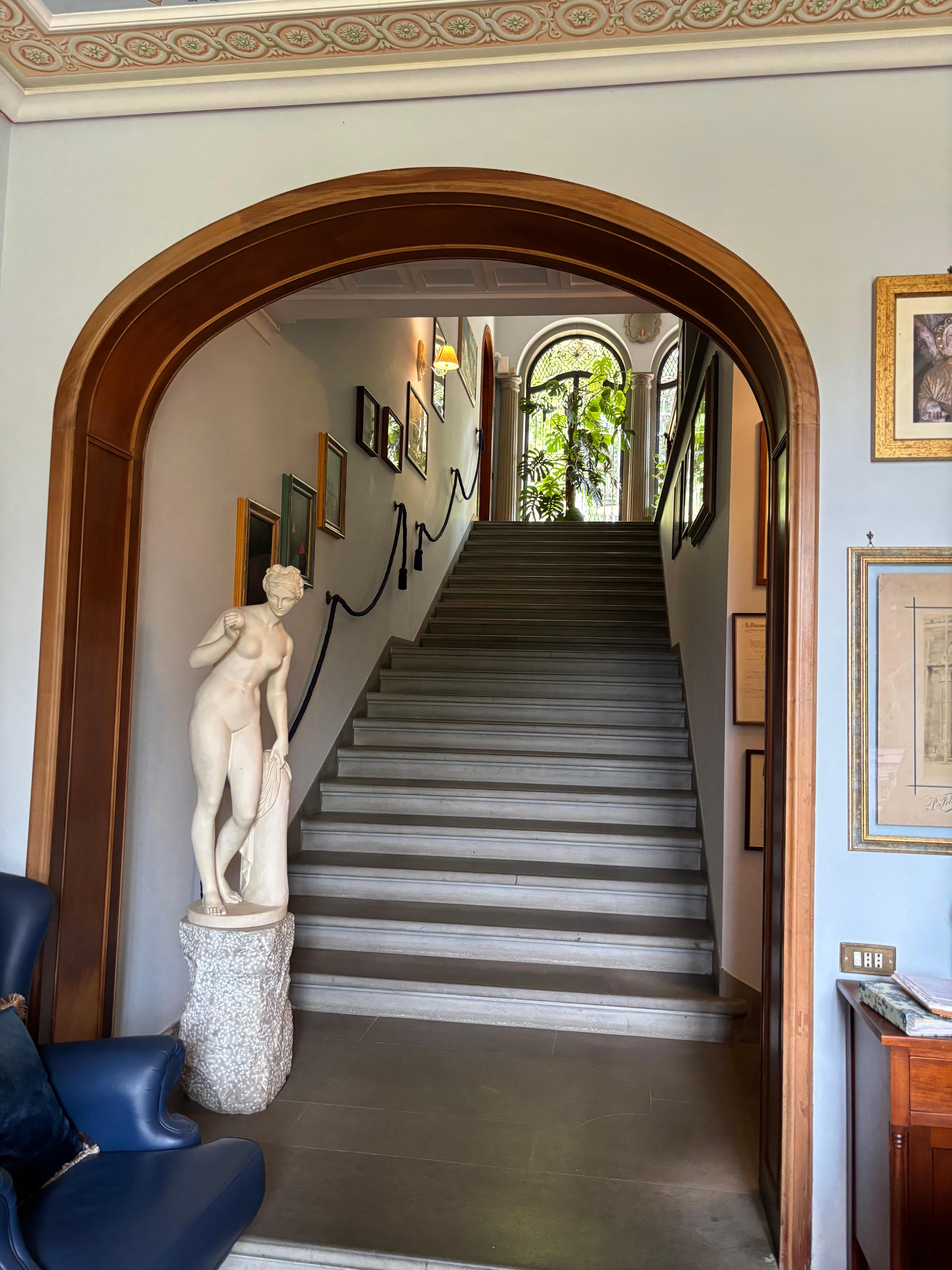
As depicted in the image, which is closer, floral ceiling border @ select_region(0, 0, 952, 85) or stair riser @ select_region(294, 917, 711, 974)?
floral ceiling border @ select_region(0, 0, 952, 85)

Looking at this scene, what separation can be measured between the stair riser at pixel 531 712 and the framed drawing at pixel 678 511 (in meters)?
1.31

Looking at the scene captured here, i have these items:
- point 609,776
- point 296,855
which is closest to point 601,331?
point 609,776

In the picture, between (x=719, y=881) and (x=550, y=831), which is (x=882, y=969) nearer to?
(x=719, y=881)

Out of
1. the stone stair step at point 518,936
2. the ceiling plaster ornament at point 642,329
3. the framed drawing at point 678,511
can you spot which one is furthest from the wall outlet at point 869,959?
the ceiling plaster ornament at point 642,329

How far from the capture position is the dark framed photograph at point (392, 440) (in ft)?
23.0

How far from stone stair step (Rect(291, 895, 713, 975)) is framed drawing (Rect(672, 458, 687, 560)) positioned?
9.78 feet

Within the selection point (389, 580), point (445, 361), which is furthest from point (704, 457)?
point (445, 361)

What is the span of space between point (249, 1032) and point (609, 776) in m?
2.90

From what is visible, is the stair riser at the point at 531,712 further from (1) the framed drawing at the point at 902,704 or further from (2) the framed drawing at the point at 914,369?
(2) the framed drawing at the point at 914,369

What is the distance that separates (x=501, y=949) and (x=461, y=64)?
144 inches

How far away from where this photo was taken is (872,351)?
2.55 metres

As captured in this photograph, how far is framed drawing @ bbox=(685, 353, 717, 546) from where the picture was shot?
475 cm

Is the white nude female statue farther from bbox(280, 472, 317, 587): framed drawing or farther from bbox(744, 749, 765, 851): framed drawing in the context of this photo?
bbox(744, 749, 765, 851): framed drawing

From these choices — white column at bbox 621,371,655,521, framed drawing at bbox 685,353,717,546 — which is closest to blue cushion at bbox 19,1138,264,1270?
framed drawing at bbox 685,353,717,546
